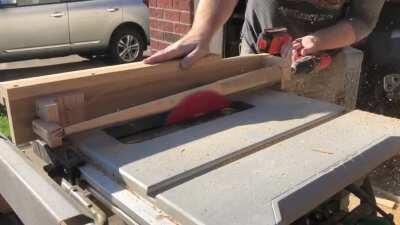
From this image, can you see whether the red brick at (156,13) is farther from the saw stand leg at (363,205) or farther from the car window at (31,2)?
the car window at (31,2)

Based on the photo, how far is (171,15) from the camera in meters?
4.47

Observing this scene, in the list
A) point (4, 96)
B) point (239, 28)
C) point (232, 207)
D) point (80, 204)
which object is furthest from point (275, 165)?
point (239, 28)

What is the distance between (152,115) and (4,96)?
45 centimetres

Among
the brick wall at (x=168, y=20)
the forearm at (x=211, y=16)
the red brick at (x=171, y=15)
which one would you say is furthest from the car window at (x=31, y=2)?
the forearm at (x=211, y=16)

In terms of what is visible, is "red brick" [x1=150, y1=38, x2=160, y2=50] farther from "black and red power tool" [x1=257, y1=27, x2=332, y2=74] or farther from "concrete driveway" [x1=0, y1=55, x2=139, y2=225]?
"concrete driveway" [x1=0, y1=55, x2=139, y2=225]

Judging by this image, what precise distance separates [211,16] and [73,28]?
22.7 feet

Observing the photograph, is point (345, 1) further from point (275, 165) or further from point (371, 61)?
point (275, 165)

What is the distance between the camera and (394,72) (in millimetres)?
3391

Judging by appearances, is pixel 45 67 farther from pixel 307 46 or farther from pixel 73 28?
pixel 307 46

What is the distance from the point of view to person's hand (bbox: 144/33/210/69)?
1.67m

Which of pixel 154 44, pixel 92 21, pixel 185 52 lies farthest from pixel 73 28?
pixel 185 52

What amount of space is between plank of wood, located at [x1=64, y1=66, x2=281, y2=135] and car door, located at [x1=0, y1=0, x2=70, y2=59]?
23.3ft

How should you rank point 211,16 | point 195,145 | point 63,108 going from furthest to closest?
1. point 211,16
2. point 63,108
3. point 195,145

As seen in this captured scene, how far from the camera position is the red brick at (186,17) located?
421cm
